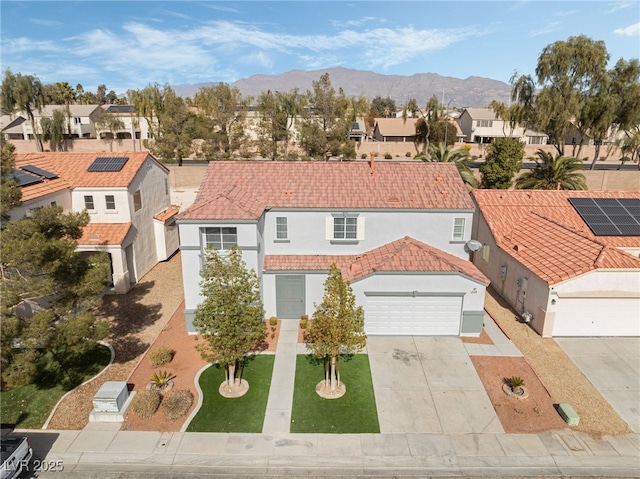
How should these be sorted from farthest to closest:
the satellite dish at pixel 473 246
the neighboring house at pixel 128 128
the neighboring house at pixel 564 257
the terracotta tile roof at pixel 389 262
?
the neighboring house at pixel 128 128
the satellite dish at pixel 473 246
the terracotta tile roof at pixel 389 262
the neighboring house at pixel 564 257

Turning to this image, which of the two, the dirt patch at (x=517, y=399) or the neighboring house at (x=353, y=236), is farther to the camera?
the neighboring house at (x=353, y=236)

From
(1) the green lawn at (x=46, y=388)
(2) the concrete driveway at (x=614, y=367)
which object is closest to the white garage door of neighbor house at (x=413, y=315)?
(2) the concrete driveway at (x=614, y=367)

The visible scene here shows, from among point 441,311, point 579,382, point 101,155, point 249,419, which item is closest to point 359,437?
point 249,419

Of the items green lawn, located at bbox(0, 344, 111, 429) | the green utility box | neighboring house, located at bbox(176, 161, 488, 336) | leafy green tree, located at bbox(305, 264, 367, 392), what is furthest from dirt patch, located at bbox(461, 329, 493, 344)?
green lawn, located at bbox(0, 344, 111, 429)

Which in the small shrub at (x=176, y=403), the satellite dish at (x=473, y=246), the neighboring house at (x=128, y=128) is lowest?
the small shrub at (x=176, y=403)

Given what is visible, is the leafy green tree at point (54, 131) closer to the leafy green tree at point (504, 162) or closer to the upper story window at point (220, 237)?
the upper story window at point (220, 237)

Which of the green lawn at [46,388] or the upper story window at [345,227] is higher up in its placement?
the upper story window at [345,227]

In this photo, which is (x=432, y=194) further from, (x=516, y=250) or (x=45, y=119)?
(x=45, y=119)
